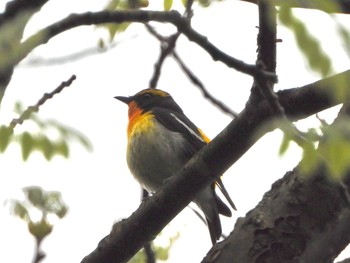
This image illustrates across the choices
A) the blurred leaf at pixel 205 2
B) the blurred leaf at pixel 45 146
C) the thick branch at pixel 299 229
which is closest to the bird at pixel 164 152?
the thick branch at pixel 299 229

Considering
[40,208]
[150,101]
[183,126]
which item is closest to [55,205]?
[40,208]

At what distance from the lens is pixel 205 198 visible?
6816mm

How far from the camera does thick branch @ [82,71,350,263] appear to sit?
125 inches

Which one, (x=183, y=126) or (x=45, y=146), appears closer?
(x=45, y=146)

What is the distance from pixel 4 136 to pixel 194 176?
41.8 inches

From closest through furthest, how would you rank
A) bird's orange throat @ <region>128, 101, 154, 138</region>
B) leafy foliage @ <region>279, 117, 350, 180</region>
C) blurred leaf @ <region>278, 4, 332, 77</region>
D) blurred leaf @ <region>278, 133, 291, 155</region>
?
blurred leaf @ <region>278, 4, 332, 77</region>
leafy foliage @ <region>279, 117, 350, 180</region>
blurred leaf @ <region>278, 133, 291, 155</region>
bird's orange throat @ <region>128, 101, 154, 138</region>

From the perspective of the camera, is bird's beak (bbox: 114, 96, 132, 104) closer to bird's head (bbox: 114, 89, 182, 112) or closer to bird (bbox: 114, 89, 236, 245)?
bird's head (bbox: 114, 89, 182, 112)

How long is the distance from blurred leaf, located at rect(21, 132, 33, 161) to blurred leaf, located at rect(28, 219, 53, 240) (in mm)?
432

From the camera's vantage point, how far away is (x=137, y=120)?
7.74 meters

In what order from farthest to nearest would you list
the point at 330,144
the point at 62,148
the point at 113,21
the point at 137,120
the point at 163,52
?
the point at 137,120 < the point at 163,52 < the point at 62,148 < the point at 113,21 < the point at 330,144

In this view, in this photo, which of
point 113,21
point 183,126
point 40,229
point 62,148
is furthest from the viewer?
point 183,126

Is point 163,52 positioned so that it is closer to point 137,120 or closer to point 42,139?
point 42,139

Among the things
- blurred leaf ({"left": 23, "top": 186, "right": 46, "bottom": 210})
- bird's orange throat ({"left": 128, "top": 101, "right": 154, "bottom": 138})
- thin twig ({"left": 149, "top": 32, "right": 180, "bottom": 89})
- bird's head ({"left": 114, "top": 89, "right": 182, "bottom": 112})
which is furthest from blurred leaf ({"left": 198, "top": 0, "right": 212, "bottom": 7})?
bird's head ({"left": 114, "top": 89, "right": 182, "bottom": 112})

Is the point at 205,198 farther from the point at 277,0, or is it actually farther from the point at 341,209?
the point at 277,0
